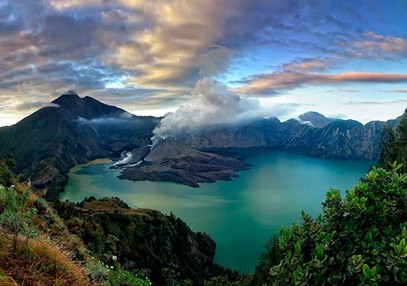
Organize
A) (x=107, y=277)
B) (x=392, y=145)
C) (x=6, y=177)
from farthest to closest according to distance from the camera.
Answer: (x=392, y=145) < (x=6, y=177) < (x=107, y=277)

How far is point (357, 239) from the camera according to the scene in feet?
23.6

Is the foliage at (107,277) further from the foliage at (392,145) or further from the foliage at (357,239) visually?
the foliage at (392,145)

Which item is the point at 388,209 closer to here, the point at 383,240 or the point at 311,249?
the point at 383,240

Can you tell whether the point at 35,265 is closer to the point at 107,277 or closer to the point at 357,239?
the point at 107,277

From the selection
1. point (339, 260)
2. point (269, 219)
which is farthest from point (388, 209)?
point (269, 219)

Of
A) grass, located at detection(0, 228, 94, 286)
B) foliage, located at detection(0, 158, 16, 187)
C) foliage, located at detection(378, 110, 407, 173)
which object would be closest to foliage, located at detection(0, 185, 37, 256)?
grass, located at detection(0, 228, 94, 286)

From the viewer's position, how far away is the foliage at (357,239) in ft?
20.3

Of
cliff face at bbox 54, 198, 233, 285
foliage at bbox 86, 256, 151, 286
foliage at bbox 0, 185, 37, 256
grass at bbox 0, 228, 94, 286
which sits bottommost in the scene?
cliff face at bbox 54, 198, 233, 285

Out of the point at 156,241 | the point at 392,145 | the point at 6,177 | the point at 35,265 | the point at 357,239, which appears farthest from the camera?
the point at 156,241

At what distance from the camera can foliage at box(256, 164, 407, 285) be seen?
6195mm

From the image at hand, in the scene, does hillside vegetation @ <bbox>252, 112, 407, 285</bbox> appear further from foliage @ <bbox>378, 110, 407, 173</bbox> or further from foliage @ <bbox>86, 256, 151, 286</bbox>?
foliage @ <bbox>378, 110, 407, 173</bbox>

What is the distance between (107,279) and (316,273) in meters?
5.48

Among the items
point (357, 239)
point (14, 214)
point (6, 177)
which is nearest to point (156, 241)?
point (6, 177)

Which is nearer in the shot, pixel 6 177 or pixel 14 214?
pixel 14 214
